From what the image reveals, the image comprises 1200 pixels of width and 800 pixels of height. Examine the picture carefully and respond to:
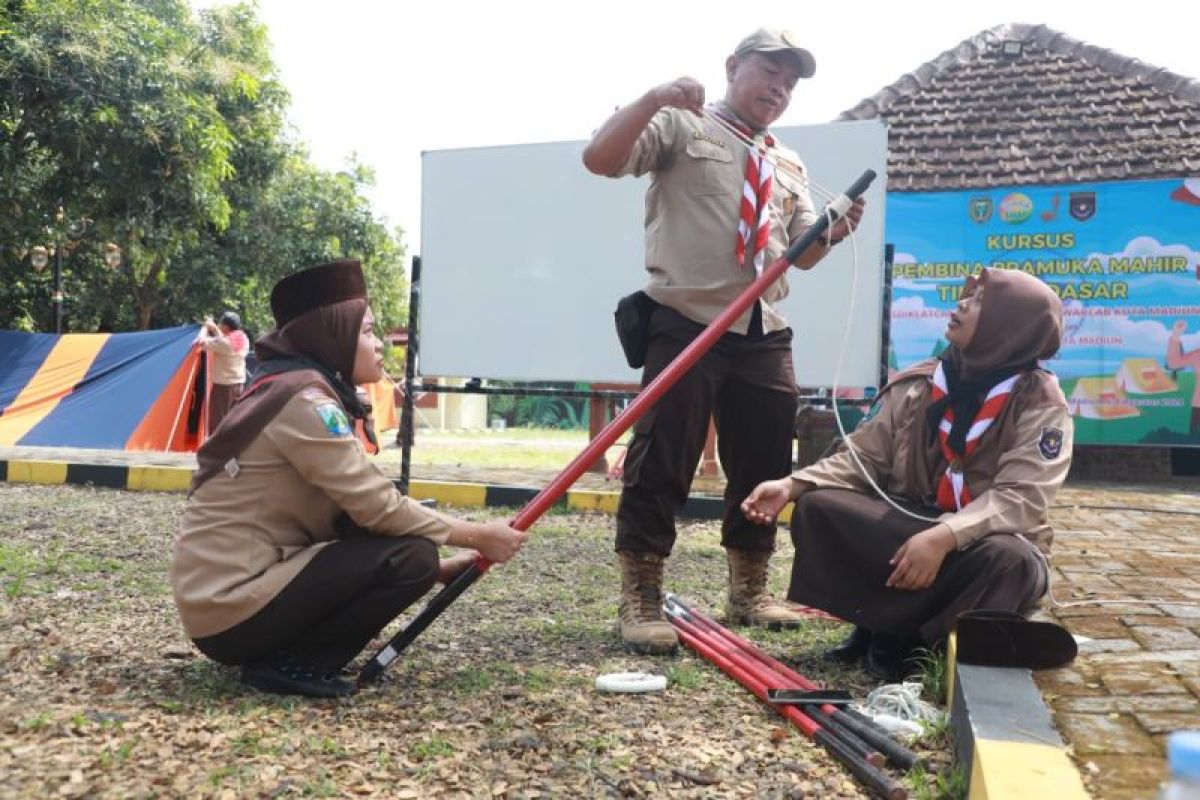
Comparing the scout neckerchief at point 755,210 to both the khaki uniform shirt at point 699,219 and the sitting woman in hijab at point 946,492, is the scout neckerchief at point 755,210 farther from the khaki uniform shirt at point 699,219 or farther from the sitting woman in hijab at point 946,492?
the sitting woman in hijab at point 946,492

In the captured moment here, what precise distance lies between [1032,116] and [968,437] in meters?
10.0

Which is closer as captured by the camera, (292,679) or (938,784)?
(938,784)

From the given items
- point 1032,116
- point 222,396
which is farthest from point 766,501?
point 1032,116

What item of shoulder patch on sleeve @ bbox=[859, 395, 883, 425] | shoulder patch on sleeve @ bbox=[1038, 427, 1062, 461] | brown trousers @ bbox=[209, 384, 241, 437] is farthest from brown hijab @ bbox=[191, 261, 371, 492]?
brown trousers @ bbox=[209, 384, 241, 437]

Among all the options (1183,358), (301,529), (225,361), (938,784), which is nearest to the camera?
(938,784)

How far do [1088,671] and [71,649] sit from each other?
2836mm

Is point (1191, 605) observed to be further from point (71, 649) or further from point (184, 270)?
point (184, 270)

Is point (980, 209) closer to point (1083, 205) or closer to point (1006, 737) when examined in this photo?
point (1083, 205)

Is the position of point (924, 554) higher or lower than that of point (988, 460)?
lower

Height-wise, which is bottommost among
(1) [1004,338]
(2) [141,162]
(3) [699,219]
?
(1) [1004,338]

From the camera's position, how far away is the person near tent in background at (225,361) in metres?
10.7

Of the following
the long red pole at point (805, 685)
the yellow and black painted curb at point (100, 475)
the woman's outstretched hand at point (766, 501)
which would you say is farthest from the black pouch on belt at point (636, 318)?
the yellow and black painted curb at point (100, 475)

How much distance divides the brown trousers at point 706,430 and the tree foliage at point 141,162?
1094 cm

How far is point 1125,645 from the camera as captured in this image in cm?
306
